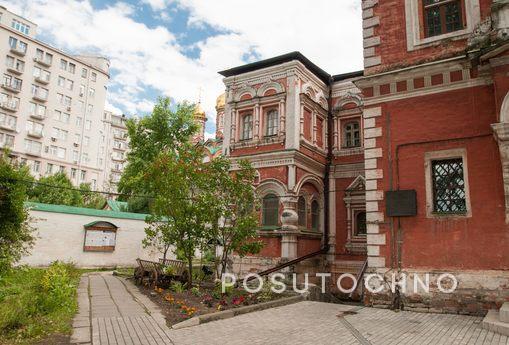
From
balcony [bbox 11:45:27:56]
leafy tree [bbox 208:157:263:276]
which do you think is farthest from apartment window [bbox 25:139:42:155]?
leafy tree [bbox 208:157:263:276]

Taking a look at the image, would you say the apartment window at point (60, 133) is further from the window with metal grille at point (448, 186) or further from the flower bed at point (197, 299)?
the window with metal grille at point (448, 186)

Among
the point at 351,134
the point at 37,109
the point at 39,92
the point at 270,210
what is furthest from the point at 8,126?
the point at 351,134

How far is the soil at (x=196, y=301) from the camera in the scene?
8.47 meters

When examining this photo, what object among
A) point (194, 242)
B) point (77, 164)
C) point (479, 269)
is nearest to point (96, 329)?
point (194, 242)

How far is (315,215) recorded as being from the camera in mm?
18281

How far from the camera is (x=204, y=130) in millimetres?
43750

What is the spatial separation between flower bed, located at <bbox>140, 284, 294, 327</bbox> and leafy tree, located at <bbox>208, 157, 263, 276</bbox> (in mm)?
1216

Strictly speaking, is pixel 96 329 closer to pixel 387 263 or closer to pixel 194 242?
pixel 194 242

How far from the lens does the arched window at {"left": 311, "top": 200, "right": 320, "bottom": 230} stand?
18094mm

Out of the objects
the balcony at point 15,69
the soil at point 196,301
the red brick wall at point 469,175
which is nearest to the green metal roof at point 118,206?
the balcony at point 15,69

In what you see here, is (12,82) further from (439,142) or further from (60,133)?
(439,142)

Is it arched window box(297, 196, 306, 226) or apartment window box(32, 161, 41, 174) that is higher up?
apartment window box(32, 161, 41, 174)

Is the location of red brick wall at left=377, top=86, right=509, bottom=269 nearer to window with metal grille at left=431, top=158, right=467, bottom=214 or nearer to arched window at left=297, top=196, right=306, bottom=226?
window with metal grille at left=431, top=158, right=467, bottom=214

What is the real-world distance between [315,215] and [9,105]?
39.5 metres
